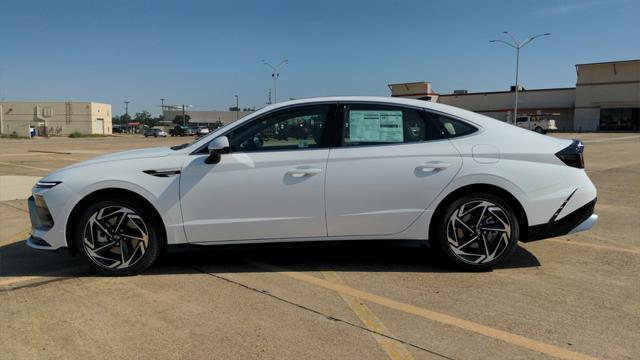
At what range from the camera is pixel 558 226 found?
15.5 ft

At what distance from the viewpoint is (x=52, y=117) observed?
295 ft

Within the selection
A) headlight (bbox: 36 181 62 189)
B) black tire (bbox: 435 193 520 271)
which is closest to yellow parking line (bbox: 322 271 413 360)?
black tire (bbox: 435 193 520 271)

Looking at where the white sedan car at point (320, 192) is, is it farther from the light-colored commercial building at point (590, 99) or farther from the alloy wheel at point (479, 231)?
the light-colored commercial building at point (590, 99)

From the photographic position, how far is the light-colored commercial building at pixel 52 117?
277 feet

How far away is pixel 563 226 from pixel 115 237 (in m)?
4.04

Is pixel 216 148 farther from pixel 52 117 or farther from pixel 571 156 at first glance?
pixel 52 117

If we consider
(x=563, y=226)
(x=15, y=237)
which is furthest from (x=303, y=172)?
(x=15, y=237)

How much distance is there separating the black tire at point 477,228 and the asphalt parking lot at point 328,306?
208 mm

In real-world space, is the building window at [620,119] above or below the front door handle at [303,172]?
above

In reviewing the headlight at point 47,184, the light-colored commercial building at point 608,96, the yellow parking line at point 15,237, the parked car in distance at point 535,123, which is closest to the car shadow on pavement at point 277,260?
the yellow parking line at point 15,237

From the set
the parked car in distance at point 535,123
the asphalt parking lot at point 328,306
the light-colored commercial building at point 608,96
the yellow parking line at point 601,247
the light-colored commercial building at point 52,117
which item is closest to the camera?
the asphalt parking lot at point 328,306

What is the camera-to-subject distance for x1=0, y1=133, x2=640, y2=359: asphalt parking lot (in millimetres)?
3285

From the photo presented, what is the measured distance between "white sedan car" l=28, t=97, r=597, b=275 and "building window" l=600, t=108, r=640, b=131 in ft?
236

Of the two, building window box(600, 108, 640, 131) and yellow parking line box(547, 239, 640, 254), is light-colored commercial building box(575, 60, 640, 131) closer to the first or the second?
building window box(600, 108, 640, 131)
